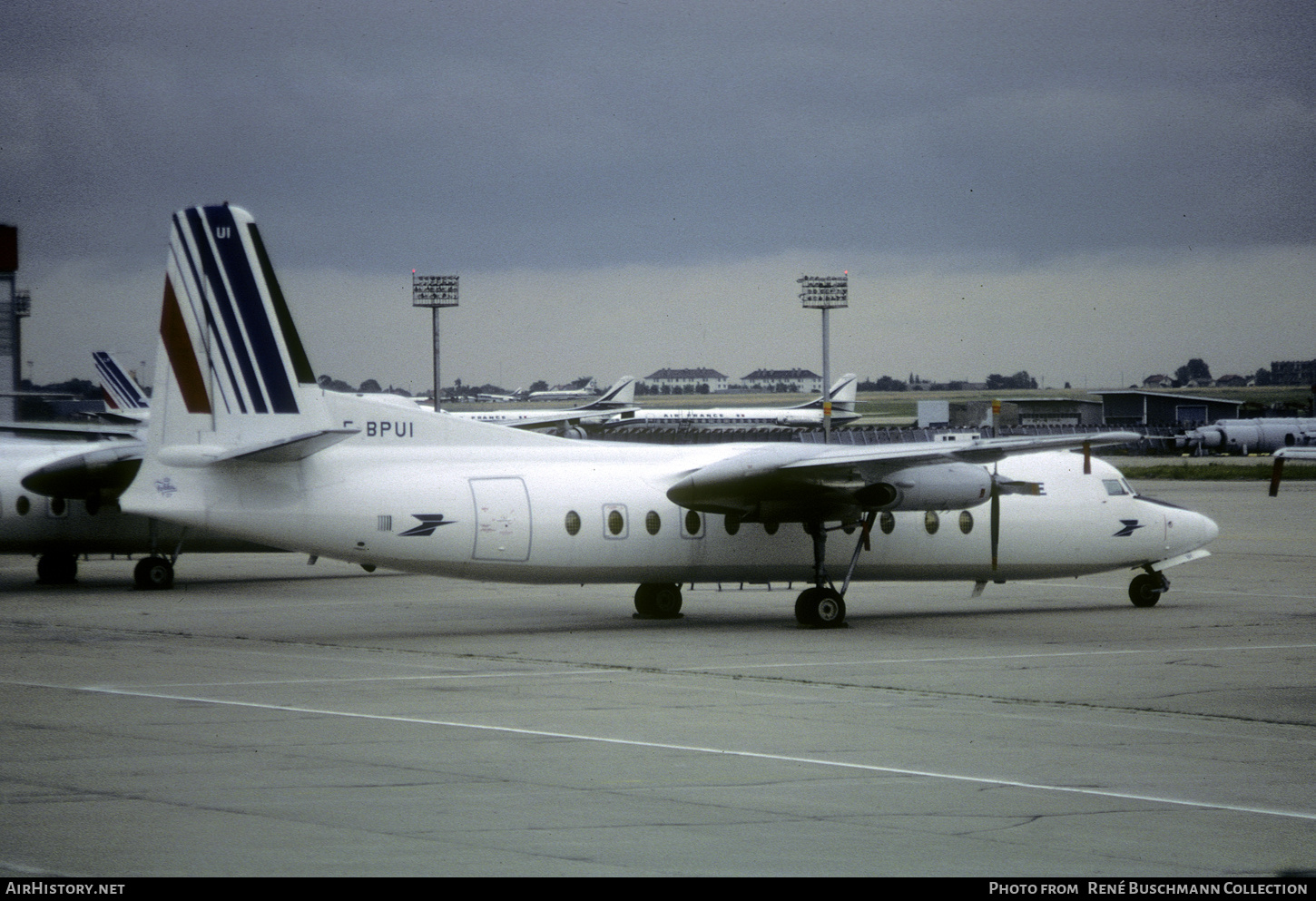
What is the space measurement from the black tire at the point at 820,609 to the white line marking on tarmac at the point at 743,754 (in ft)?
31.9

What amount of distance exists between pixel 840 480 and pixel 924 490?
1.33 metres

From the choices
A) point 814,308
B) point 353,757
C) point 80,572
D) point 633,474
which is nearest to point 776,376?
point 814,308

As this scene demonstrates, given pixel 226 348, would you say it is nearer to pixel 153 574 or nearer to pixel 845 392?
pixel 153 574

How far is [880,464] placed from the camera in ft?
69.9

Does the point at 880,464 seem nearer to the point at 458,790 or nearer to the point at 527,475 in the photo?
the point at 527,475

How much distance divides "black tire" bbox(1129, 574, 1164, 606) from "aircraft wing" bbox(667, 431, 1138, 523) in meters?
4.32

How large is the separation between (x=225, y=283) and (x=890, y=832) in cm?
1521

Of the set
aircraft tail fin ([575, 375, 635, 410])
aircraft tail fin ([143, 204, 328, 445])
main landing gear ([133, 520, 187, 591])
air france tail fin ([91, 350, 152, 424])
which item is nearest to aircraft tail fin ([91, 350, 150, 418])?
air france tail fin ([91, 350, 152, 424])

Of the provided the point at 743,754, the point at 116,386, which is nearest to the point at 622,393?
the point at 116,386

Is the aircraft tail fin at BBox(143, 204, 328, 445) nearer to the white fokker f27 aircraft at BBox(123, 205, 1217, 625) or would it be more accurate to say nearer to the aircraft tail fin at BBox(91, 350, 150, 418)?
the white fokker f27 aircraft at BBox(123, 205, 1217, 625)

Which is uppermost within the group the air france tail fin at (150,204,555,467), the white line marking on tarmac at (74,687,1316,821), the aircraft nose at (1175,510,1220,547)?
the air france tail fin at (150,204,555,467)

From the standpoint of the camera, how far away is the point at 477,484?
2033 centimetres

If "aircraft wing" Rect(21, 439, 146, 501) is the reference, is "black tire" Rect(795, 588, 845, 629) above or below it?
below

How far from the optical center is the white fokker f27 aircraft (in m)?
19.8
